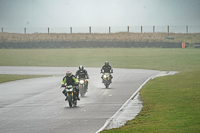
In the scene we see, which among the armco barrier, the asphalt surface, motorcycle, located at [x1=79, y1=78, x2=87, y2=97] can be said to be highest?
the armco barrier

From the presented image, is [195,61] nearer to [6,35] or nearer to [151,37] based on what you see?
[151,37]

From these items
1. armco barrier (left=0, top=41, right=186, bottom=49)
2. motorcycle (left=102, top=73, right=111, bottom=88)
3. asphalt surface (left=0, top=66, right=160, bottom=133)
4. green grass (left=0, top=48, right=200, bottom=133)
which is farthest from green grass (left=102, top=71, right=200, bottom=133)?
armco barrier (left=0, top=41, right=186, bottom=49)

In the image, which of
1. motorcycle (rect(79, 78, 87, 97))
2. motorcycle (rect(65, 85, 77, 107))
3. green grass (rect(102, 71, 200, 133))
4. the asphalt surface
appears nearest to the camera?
green grass (rect(102, 71, 200, 133))

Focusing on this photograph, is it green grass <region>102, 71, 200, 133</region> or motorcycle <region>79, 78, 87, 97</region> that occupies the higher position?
motorcycle <region>79, 78, 87, 97</region>

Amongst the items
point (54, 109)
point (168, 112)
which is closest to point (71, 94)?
point (54, 109)

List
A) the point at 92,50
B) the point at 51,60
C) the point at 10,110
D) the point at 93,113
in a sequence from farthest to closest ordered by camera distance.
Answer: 1. the point at 92,50
2. the point at 51,60
3. the point at 10,110
4. the point at 93,113

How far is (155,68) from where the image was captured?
1966 inches

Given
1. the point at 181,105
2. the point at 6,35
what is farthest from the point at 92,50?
the point at 181,105

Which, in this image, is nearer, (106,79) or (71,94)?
(71,94)

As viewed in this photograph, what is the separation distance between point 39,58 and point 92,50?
41.2 feet

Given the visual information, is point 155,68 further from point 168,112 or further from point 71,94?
point 168,112

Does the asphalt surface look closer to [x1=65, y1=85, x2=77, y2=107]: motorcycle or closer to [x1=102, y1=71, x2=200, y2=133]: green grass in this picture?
[x1=65, y1=85, x2=77, y2=107]: motorcycle

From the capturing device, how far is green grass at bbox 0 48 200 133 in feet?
46.4

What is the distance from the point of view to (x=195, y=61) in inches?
2269
